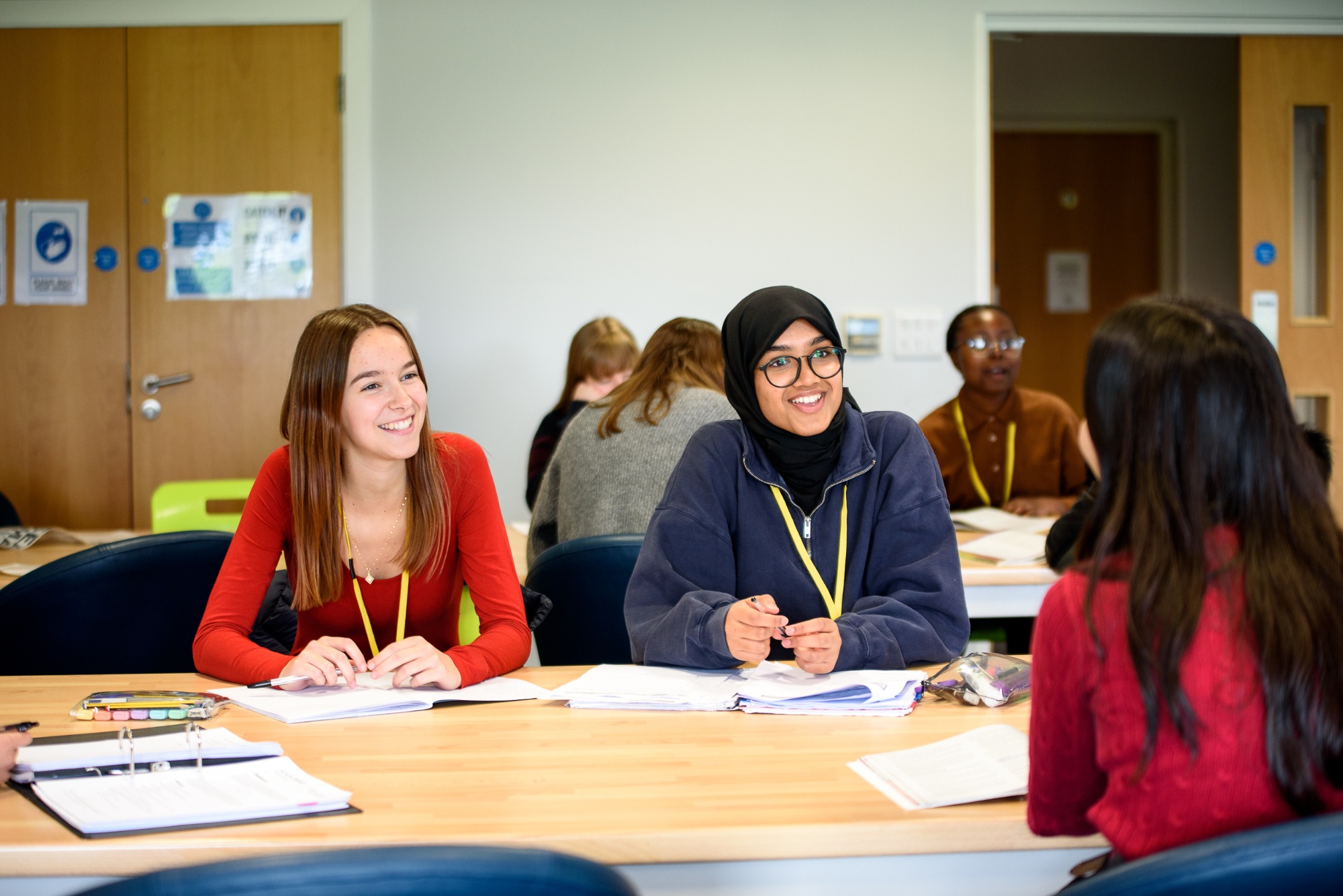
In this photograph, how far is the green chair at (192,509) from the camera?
10.3 feet

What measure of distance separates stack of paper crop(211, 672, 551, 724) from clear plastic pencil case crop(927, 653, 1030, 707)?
0.57m

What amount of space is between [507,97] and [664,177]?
2.20 feet

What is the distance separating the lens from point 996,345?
375 centimetres

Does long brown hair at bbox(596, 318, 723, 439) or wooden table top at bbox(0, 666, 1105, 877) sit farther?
long brown hair at bbox(596, 318, 723, 439)

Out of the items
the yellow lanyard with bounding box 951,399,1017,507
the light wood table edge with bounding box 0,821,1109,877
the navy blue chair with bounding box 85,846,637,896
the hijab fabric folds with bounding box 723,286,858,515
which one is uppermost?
the hijab fabric folds with bounding box 723,286,858,515

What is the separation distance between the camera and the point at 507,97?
432cm

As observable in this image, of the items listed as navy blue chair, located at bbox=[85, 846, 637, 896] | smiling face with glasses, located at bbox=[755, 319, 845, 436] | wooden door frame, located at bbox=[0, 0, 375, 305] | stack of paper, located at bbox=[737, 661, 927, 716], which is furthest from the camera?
wooden door frame, located at bbox=[0, 0, 375, 305]

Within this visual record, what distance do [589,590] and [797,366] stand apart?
580 mm

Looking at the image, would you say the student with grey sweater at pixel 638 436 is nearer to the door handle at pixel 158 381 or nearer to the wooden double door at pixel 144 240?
the wooden double door at pixel 144 240

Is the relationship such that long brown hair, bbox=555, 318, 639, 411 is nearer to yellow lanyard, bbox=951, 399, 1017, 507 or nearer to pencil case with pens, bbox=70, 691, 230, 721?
yellow lanyard, bbox=951, 399, 1017, 507

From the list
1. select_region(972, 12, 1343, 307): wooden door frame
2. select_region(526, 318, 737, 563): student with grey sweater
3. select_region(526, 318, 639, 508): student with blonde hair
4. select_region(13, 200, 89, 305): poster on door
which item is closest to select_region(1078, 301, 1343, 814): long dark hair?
select_region(526, 318, 737, 563): student with grey sweater

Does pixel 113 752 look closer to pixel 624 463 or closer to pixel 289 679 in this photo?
pixel 289 679

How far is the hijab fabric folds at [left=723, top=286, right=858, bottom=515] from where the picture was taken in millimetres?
1937

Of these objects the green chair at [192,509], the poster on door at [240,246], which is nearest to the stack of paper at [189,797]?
the green chair at [192,509]
